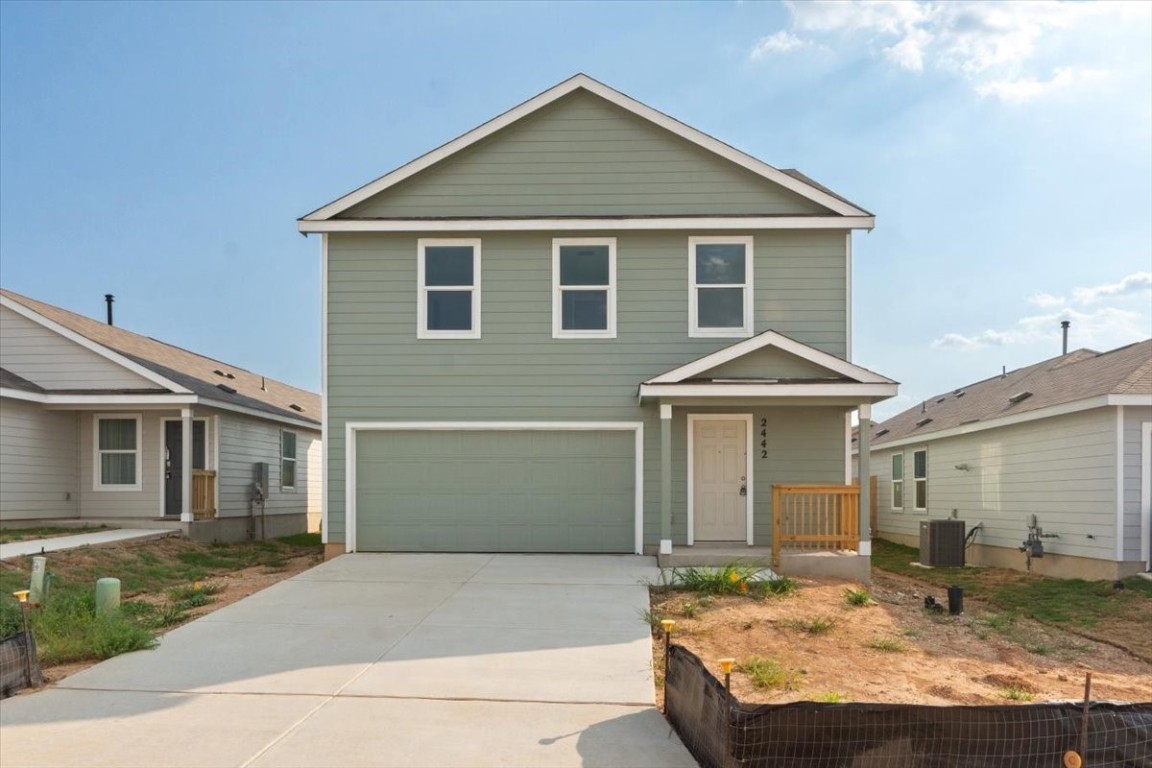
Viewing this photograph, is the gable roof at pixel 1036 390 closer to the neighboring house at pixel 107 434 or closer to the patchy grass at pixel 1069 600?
the patchy grass at pixel 1069 600

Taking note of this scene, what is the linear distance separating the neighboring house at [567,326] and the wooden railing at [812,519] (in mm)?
396

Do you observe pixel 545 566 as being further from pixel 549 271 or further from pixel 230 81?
pixel 230 81

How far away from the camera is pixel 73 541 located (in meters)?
14.2

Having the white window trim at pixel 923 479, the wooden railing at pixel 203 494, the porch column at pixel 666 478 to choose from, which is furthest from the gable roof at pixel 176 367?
the white window trim at pixel 923 479

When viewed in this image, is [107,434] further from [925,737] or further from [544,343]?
[925,737]

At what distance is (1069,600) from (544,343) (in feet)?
27.5

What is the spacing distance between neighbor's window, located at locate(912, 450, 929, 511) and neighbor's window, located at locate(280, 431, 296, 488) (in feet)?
52.3

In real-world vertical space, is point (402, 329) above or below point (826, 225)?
below

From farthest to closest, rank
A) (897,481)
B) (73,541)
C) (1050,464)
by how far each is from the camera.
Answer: (897,481) → (1050,464) → (73,541)

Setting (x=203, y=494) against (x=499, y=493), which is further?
(x=203, y=494)

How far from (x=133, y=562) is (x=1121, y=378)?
15.6m

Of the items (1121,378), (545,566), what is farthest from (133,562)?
(1121,378)

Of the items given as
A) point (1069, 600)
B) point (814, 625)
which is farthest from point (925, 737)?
point (1069, 600)

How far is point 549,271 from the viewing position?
13.8 meters
